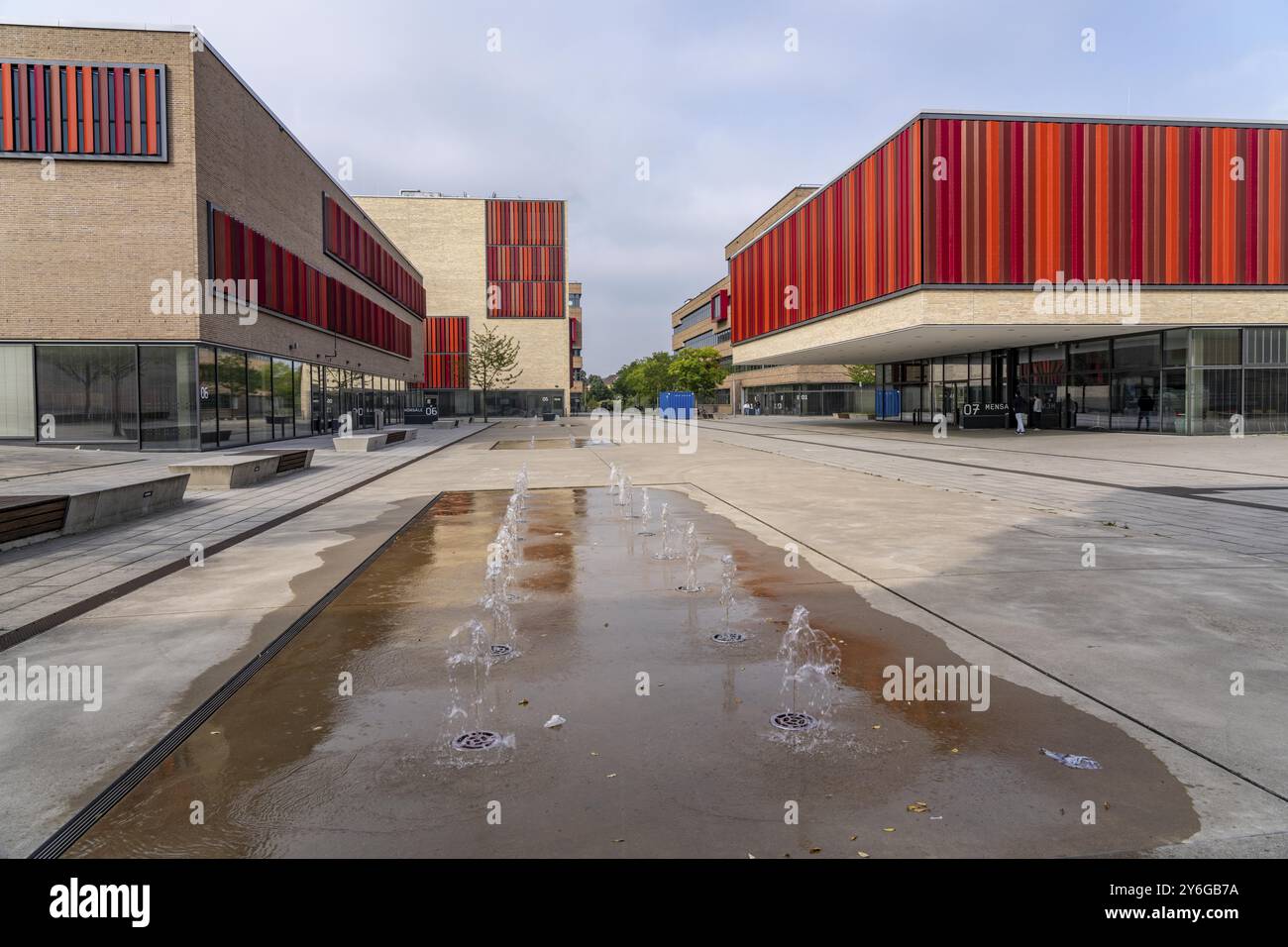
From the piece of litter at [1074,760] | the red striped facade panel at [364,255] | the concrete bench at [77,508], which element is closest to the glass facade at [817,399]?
the red striped facade panel at [364,255]

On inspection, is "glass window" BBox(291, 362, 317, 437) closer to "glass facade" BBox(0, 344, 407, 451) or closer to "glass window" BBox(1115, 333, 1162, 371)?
"glass facade" BBox(0, 344, 407, 451)

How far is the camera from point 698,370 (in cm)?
9944

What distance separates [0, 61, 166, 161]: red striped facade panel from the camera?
2464 cm

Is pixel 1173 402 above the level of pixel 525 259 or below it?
below

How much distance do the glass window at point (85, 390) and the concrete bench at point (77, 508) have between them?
44.8 ft

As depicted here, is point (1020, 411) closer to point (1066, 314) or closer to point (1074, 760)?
point (1066, 314)

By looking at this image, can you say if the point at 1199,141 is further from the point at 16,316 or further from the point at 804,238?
the point at 16,316

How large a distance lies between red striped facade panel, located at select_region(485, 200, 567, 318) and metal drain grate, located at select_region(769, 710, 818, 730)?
9371 cm

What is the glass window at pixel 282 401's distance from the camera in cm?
3285

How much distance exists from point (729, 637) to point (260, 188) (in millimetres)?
30689

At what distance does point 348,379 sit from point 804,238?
25.3 meters

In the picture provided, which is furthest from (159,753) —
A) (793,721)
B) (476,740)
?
(793,721)
